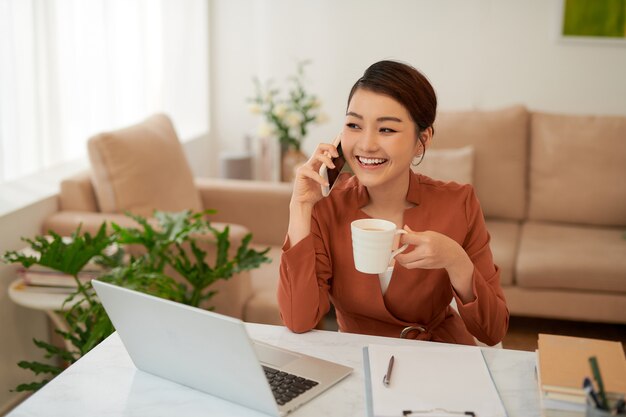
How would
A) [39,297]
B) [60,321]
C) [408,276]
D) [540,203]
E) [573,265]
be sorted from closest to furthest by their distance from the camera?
1. [408,276]
2. [39,297]
3. [60,321]
4. [573,265]
5. [540,203]

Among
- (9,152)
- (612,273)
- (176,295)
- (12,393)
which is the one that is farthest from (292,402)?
(612,273)

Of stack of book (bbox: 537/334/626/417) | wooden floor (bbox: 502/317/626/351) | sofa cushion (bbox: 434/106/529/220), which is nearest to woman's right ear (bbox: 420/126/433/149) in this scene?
stack of book (bbox: 537/334/626/417)

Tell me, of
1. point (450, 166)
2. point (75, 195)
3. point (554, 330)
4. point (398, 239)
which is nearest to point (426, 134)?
point (398, 239)

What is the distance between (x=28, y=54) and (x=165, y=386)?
6.45 ft

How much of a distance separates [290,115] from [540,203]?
1359 mm

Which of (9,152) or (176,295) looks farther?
(9,152)

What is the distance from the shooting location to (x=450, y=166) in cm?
375

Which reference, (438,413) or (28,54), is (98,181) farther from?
(438,413)

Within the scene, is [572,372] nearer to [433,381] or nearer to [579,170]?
[433,381]

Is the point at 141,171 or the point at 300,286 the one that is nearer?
Result: the point at 300,286

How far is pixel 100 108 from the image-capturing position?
348 cm

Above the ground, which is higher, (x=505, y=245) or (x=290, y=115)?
(x=290, y=115)

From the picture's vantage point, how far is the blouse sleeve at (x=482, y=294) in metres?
1.63

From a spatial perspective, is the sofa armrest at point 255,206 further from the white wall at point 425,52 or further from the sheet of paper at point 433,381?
the sheet of paper at point 433,381
